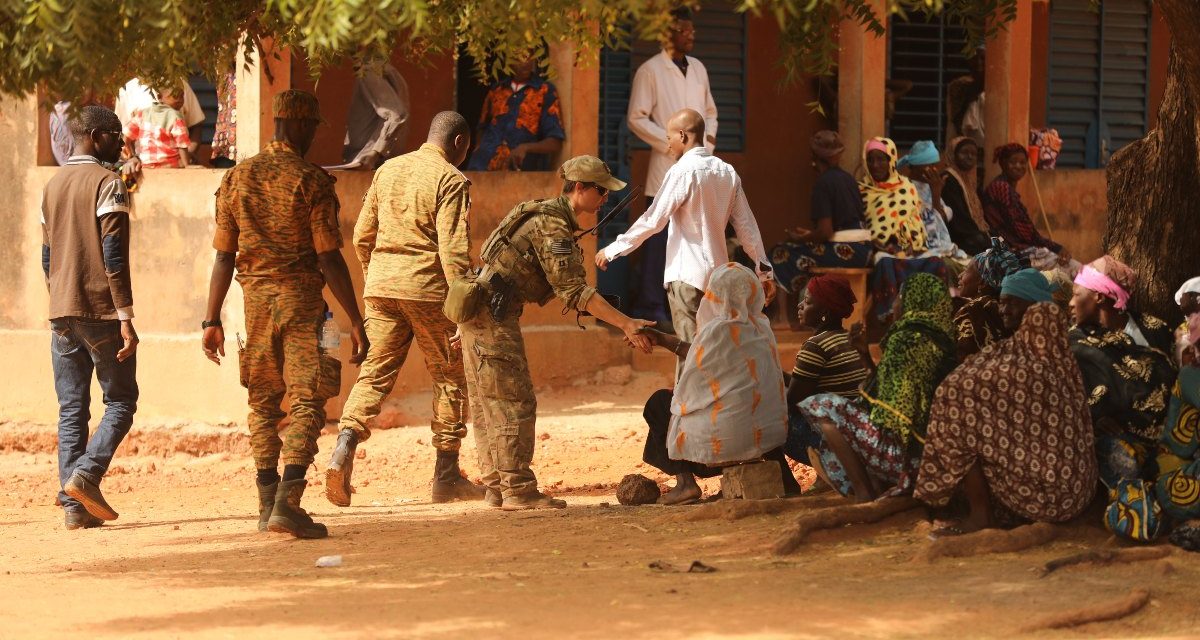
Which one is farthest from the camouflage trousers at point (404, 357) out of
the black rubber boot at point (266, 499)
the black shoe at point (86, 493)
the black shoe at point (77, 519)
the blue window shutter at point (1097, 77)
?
the blue window shutter at point (1097, 77)

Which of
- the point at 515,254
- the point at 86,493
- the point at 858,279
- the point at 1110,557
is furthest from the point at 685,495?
the point at 858,279

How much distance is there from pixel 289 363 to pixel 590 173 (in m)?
1.77

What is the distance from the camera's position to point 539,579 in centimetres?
655

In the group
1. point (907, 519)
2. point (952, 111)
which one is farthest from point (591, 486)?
point (952, 111)

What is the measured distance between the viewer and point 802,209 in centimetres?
1392

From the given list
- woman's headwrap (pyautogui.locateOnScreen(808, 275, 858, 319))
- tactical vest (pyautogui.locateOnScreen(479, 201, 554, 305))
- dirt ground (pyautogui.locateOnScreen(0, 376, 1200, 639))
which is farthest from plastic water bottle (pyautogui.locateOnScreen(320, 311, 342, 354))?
woman's headwrap (pyautogui.locateOnScreen(808, 275, 858, 319))

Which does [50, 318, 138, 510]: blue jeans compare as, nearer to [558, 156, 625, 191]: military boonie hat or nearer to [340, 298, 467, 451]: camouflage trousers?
[340, 298, 467, 451]: camouflage trousers

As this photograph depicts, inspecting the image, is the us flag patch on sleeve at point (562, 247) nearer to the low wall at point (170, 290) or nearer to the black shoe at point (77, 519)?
the black shoe at point (77, 519)

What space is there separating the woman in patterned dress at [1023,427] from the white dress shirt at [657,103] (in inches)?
203

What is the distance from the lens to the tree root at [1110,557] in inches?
252

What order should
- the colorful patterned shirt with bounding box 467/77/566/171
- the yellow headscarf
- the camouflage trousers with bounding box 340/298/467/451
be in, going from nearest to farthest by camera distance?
the camouflage trousers with bounding box 340/298/467/451, the colorful patterned shirt with bounding box 467/77/566/171, the yellow headscarf

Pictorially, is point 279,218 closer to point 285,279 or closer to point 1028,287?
point 285,279

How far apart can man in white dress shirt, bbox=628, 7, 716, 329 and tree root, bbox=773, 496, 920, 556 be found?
474 centimetres

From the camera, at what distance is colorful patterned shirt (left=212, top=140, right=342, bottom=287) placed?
750 centimetres
